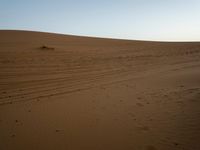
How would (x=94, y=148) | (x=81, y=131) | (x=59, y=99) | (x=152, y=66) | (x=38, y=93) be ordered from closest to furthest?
1. (x=94, y=148)
2. (x=81, y=131)
3. (x=59, y=99)
4. (x=38, y=93)
5. (x=152, y=66)

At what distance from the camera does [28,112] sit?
4812 mm

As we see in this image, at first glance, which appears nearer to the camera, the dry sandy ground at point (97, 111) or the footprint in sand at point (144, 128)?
the dry sandy ground at point (97, 111)

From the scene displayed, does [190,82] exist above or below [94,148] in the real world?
above

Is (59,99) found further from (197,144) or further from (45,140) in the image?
(197,144)

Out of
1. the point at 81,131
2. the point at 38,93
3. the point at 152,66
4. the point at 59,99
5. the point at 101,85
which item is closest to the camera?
the point at 81,131

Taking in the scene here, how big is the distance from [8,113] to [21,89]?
1.89 m

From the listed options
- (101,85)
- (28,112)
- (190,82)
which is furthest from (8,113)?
(190,82)

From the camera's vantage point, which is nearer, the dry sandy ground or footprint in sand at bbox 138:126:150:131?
the dry sandy ground

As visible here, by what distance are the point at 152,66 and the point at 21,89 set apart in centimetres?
646

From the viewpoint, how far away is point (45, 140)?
12.1 feet

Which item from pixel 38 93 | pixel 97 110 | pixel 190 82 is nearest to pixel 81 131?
pixel 97 110

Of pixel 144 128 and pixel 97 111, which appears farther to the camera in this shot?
pixel 97 111

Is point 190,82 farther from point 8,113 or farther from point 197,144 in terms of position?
point 8,113

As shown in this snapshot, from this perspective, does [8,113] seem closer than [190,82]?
Yes
